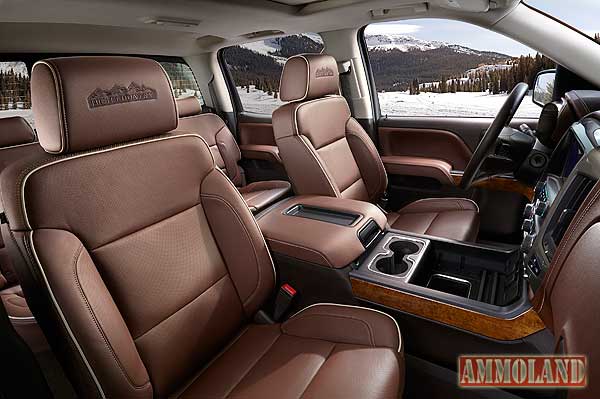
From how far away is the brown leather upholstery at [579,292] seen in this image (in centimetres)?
71

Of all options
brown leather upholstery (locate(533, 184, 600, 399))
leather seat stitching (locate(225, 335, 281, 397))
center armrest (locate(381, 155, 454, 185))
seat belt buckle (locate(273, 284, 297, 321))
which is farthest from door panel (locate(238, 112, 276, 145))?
brown leather upholstery (locate(533, 184, 600, 399))

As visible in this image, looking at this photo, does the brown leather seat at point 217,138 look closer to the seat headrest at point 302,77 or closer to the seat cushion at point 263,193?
the seat cushion at point 263,193

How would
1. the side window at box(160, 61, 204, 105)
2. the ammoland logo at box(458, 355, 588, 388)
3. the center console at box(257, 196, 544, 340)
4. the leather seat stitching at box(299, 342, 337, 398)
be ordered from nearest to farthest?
the ammoland logo at box(458, 355, 588, 388) → the leather seat stitching at box(299, 342, 337, 398) → the center console at box(257, 196, 544, 340) → the side window at box(160, 61, 204, 105)

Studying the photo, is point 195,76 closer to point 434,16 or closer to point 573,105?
point 434,16

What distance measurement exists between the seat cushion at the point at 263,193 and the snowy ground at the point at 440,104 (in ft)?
3.68

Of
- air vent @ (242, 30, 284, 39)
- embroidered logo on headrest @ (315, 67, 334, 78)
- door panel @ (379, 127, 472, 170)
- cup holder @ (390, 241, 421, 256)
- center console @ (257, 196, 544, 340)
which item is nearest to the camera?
center console @ (257, 196, 544, 340)

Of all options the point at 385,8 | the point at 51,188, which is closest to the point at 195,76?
the point at 385,8

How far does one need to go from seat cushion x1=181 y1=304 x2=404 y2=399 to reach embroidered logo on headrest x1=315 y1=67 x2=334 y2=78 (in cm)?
138

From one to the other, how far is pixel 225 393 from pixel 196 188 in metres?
0.64

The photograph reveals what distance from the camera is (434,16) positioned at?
254 centimetres

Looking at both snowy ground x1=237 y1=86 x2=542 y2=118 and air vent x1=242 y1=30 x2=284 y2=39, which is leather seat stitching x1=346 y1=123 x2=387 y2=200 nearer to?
snowy ground x1=237 y1=86 x2=542 y2=118

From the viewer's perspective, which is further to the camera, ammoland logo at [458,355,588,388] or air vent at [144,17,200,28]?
air vent at [144,17,200,28]

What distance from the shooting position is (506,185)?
2266 mm

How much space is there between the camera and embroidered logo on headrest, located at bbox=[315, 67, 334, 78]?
2229mm
